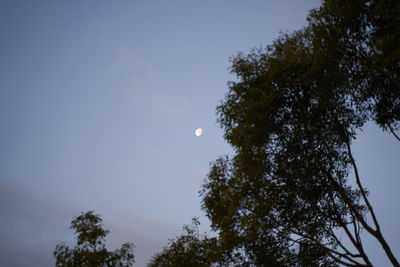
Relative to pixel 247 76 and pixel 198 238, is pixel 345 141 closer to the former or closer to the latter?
pixel 247 76

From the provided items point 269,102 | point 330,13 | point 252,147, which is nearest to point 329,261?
point 252,147

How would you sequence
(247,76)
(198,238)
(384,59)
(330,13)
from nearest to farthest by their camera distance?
(384,59), (330,13), (247,76), (198,238)

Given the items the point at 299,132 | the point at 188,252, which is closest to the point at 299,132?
the point at 299,132

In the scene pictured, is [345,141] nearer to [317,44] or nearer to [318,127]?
[318,127]

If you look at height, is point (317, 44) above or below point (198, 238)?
above

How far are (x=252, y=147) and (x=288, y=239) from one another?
21.3 feet

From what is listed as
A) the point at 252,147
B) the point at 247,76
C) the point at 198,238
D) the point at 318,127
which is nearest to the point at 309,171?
the point at 318,127

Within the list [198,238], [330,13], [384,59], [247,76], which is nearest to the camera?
[384,59]

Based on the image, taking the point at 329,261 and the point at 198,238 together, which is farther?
the point at 198,238

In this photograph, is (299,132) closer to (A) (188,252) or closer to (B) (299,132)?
(B) (299,132)

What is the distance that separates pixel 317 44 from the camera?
52.2ft

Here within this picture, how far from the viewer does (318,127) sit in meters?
17.6

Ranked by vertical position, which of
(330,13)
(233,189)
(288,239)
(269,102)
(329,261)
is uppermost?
(330,13)

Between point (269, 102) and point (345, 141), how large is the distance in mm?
6180
